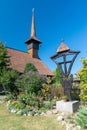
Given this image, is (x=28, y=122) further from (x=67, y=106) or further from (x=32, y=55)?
(x=32, y=55)

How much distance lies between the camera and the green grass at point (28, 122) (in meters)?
7.61

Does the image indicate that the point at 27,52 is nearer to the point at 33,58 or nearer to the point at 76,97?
the point at 33,58

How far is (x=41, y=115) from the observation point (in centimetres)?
971

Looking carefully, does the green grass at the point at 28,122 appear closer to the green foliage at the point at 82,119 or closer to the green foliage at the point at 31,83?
the green foliage at the point at 82,119

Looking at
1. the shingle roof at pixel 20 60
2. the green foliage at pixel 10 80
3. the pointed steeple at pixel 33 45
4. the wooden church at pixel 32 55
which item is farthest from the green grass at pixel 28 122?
the pointed steeple at pixel 33 45

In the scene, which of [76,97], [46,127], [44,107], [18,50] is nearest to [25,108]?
[44,107]

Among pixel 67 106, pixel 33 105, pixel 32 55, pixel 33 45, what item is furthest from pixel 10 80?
pixel 33 45

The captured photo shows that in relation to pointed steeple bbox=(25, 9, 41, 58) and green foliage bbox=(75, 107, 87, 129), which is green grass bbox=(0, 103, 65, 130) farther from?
pointed steeple bbox=(25, 9, 41, 58)

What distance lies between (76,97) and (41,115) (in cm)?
651

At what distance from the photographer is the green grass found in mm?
7609

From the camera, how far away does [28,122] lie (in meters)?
8.50

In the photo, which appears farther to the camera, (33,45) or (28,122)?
(33,45)

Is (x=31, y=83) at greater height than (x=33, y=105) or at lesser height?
greater

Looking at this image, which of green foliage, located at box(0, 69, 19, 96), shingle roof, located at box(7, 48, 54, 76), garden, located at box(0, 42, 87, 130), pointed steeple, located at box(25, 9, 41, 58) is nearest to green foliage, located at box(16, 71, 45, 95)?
garden, located at box(0, 42, 87, 130)
